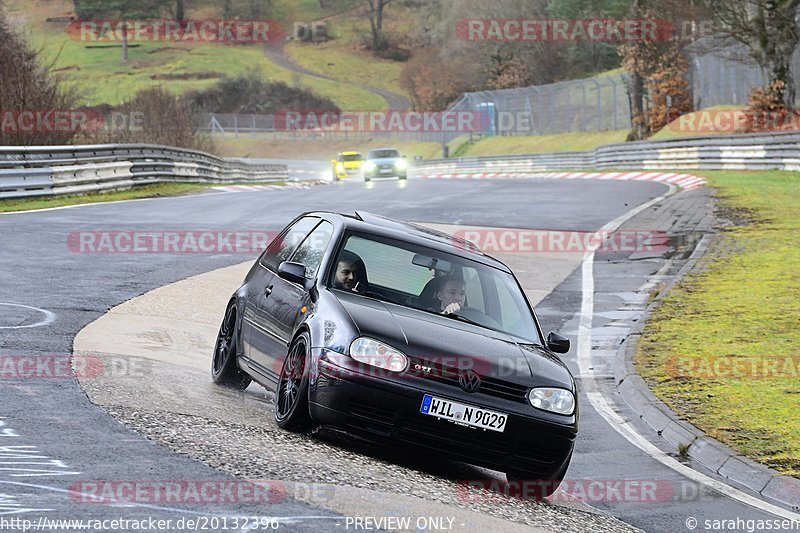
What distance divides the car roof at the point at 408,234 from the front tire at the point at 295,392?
1204mm

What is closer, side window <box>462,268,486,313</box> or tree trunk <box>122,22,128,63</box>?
side window <box>462,268,486,313</box>

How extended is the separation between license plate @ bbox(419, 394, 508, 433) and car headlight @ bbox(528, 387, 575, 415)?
27 centimetres

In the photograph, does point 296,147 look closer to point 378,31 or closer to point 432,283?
point 378,31

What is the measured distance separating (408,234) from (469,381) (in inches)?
74.2

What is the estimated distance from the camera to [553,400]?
8.16 m

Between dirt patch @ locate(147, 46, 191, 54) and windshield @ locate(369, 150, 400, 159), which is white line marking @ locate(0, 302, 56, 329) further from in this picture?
dirt patch @ locate(147, 46, 191, 54)

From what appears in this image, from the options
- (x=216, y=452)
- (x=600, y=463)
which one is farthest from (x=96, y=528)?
(x=600, y=463)

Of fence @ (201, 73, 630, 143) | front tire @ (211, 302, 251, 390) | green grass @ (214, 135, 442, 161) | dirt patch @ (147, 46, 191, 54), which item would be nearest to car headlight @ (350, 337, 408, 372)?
front tire @ (211, 302, 251, 390)

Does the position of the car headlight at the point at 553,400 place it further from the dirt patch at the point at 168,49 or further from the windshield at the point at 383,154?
the dirt patch at the point at 168,49

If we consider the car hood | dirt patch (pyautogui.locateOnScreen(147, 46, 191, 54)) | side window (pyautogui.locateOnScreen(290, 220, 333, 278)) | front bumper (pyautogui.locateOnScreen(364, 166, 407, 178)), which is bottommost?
front bumper (pyautogui.locateOnScreen(364, 166, 407, 178))

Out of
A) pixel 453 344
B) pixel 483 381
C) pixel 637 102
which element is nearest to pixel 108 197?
pixel 453 344

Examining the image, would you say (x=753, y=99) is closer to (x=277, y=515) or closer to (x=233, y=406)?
(x=233, y=406)

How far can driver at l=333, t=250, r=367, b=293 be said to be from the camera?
→ 8953 millimetres

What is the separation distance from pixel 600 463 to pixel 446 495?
2.72m
